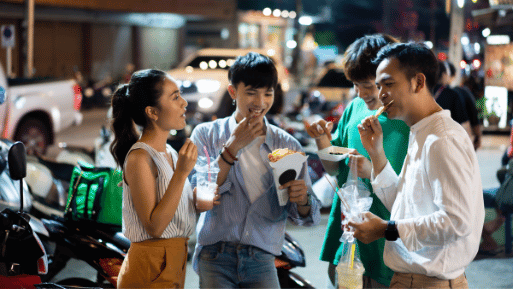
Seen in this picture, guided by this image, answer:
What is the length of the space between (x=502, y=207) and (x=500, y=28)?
35.5 feet

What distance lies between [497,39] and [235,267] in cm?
1432

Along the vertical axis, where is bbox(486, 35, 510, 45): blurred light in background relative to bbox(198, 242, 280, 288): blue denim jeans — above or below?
above

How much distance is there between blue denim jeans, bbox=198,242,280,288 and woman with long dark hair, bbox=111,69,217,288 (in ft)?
0.64

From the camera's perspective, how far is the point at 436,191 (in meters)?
2.04

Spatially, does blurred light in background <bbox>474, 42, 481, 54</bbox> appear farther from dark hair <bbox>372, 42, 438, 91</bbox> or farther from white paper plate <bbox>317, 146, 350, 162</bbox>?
dark hair <bbox>372, 42, 438, 91</bbox>

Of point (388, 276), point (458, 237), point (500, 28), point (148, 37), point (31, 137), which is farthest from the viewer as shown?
point (148, 37)

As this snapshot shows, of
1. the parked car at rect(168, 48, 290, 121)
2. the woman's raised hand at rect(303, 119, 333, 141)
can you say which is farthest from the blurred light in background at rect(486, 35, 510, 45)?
the woman's raised hand at rect(303, 119, 333, 141)

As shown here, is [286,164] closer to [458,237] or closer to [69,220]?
[458,237]

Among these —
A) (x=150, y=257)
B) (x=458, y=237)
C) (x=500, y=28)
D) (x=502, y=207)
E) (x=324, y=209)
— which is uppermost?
(x=500, y=28)

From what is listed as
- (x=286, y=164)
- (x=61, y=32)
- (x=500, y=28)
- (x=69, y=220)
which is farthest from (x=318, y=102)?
(x=61, y=32)

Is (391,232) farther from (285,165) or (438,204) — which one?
(285,165)

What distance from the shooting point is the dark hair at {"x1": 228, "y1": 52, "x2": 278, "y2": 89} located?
271 cm

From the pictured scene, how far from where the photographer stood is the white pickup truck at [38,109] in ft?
31.8

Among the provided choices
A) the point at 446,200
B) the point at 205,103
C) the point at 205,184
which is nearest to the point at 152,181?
the point at 205,184
